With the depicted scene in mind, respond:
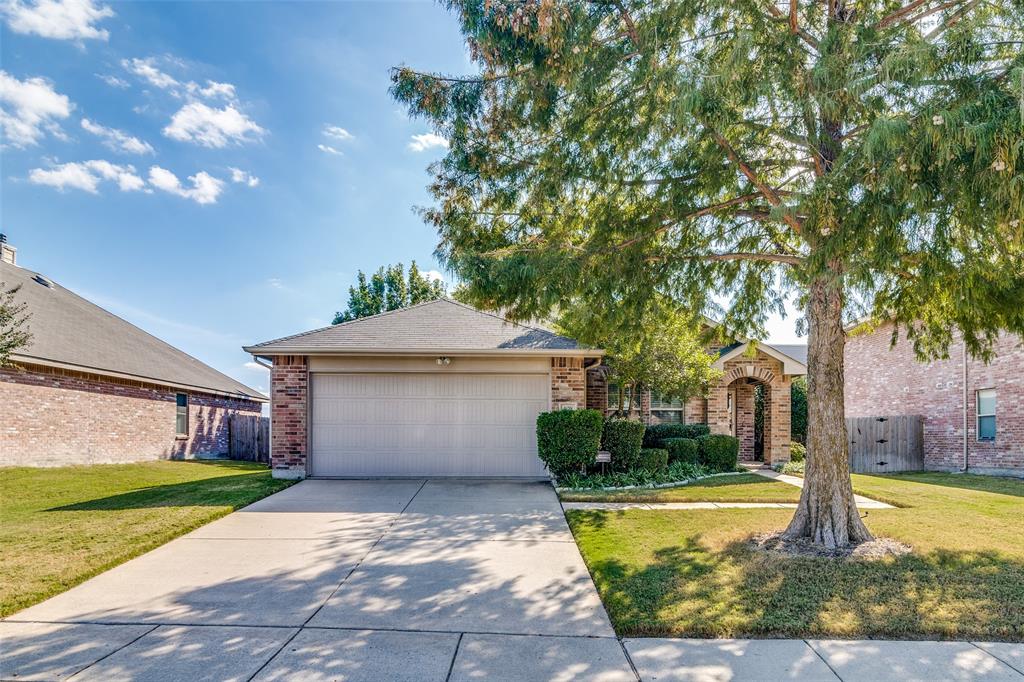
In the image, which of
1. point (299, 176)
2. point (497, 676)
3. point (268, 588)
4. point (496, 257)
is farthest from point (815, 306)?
point (299, 176)

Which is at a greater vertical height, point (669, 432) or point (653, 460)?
point (669, 432)

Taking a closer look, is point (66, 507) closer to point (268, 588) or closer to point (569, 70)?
point (268, 588)

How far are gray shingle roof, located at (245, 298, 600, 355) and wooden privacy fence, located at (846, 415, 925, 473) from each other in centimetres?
993

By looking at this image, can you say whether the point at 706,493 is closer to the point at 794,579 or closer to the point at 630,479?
the point at 630,479

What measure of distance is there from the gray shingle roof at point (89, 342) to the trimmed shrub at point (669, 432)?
43.7 feet

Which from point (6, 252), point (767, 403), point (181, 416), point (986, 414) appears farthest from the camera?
point (181, 416)

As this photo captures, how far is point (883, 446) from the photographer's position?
16141 millimetres

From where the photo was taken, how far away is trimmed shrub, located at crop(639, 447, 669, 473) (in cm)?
1183

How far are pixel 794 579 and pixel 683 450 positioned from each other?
806cm

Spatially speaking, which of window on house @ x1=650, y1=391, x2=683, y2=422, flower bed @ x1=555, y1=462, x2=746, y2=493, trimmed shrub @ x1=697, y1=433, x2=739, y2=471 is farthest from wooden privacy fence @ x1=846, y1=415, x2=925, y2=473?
flower bed @ x1=555, y1=462, x2=746, y2=493

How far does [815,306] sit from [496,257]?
382cm

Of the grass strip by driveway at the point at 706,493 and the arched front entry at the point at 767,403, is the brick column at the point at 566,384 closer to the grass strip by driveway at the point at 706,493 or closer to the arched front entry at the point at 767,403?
the grass strip by driveway at the point at 706,493

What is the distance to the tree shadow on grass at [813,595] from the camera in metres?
4.15

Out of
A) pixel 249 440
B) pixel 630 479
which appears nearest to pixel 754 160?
pixel 630 479
